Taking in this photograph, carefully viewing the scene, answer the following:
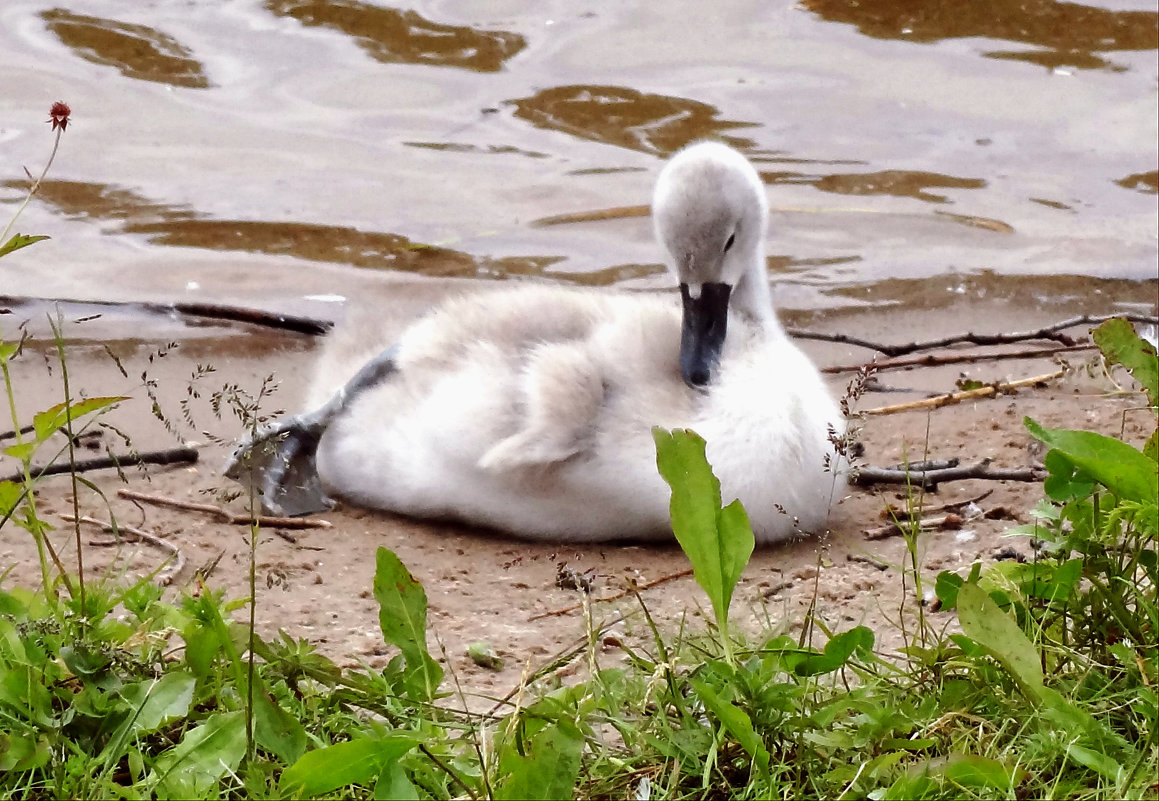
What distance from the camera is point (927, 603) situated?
2.46 meters

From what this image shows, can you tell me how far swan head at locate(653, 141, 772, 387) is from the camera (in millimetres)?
3297

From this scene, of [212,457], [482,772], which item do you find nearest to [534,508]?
[212,457]

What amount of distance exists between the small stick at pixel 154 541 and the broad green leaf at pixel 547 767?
121 centimetres

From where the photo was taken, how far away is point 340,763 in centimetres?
154

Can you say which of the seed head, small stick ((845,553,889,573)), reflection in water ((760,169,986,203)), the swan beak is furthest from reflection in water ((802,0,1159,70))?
the seed head

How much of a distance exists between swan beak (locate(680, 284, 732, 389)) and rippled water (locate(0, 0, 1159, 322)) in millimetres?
1936

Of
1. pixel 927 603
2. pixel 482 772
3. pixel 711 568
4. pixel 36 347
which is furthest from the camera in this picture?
pixel 36 347

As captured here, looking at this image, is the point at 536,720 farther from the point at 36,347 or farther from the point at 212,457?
the point at 36,347

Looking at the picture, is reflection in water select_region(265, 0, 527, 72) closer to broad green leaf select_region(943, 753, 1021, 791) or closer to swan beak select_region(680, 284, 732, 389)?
swan beak select_region(680, 284, 732, 389)

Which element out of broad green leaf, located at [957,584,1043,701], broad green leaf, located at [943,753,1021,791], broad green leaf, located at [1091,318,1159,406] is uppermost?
broad green leaf, located at [1091,318,1159,406]

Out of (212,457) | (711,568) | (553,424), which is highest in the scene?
(711,568)

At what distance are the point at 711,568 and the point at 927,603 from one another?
731 mm

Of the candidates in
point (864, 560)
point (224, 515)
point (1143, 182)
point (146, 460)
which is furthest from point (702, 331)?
point (1143, 182)

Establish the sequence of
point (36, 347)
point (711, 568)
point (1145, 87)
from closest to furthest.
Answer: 1. point (711, 568)
2. point (36, 347)
3. point (1145, 87)
